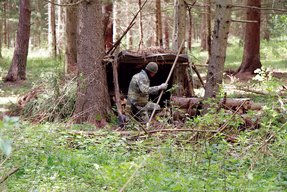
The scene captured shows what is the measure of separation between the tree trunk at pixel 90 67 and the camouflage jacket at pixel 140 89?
867 mm

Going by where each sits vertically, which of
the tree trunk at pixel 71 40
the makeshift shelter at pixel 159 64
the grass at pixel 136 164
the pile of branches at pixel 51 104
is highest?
the tree trunk at pixel 71 40

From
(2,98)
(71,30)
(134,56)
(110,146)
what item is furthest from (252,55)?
(110,146)

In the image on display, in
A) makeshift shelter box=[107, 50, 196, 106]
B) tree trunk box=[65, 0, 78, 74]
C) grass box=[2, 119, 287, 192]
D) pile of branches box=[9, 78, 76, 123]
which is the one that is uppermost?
tree trunk box=[65, 0, 78, 74]

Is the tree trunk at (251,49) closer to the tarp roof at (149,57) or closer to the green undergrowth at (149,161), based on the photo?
the tarp roof at (149,57)

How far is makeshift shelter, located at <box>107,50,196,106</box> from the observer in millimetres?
11617

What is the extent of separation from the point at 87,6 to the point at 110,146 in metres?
3.87

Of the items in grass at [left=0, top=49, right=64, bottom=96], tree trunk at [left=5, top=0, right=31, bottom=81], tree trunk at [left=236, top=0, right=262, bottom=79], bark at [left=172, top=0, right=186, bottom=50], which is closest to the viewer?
grass at [left=0, top=49, right=64, bottom=96]

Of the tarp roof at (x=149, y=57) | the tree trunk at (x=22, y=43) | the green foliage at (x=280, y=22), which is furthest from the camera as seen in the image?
the tree trunk at (x=22, y=43)

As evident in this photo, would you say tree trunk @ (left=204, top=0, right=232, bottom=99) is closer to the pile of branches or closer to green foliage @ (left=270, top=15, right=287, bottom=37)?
green foliage @ (left=270, top=15, right=287, bottom=37)

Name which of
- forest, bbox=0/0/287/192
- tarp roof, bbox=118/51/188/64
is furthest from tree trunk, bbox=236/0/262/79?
tarp roof, bbox=118/51/188/64

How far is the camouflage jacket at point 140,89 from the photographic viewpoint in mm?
10641

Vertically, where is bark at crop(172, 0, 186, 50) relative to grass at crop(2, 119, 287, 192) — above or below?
above

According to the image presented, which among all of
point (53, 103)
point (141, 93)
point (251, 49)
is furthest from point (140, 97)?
point (251, 49)

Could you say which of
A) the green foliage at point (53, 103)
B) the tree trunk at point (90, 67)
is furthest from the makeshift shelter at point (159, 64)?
the green foliage at point (53, 103)
